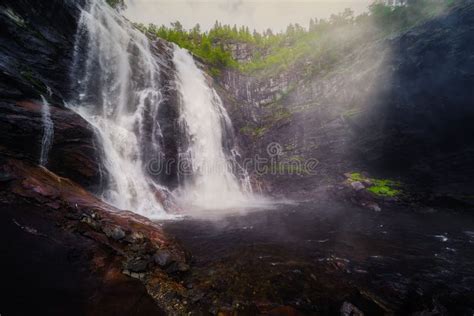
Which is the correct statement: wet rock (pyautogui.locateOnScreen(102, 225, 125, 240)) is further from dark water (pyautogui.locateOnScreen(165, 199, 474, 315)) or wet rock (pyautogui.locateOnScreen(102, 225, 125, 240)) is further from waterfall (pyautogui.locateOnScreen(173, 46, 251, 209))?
waterfall (pyautogui.locateOnScreen(173, 46, 251, 209))

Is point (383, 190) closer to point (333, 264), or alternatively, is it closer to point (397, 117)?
point (397, 117)

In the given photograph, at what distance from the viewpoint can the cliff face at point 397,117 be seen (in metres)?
15.6

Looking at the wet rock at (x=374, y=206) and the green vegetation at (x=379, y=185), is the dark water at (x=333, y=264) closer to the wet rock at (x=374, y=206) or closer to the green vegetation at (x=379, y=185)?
the wet rock at (x=374, y=206)

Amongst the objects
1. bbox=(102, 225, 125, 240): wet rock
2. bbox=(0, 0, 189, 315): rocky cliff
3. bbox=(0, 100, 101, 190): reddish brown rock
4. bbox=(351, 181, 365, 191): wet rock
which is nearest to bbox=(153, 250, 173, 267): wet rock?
bbox=(0, 0, 189, 315): rocky cliff

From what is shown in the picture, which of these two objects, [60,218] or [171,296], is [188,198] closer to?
[60,218]

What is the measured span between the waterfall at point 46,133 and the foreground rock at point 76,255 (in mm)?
1017

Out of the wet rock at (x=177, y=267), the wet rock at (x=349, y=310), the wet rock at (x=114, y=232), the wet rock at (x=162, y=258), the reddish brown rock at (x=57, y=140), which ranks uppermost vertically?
the reddish brown rock at (x=57, y=140)

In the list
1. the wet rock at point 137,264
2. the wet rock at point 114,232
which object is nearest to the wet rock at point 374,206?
the wet rock at point 137,264

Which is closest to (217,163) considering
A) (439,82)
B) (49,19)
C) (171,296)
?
(49,19)

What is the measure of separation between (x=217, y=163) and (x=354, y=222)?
12.0 metres

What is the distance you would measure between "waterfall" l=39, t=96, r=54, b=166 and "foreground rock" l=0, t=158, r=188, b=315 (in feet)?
3.34

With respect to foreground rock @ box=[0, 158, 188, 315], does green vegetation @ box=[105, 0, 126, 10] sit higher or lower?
higher

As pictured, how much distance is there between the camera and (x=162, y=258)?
5141 mm

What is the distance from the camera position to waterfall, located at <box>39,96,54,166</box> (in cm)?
831
